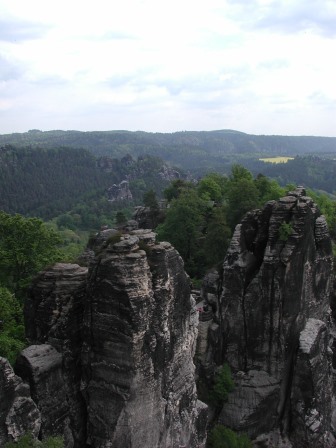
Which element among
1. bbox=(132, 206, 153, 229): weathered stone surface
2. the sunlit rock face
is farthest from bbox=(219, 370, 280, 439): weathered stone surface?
bbox=(132, 206, 153, 229): weathered stone surface

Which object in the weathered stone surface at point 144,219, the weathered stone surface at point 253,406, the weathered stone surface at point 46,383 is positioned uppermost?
the weathered stone surface at point 46,383

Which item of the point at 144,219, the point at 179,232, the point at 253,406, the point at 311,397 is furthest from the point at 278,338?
the point at 144,219

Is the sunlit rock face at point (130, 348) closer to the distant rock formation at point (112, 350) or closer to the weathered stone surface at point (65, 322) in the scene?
the distant rock formation at point (112, 350)

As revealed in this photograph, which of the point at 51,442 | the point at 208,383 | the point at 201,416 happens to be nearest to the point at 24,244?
the point at 208,383

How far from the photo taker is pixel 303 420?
91.1 ft

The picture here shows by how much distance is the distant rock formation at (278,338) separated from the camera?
28.2m

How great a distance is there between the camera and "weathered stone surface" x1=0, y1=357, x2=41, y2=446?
15367mm

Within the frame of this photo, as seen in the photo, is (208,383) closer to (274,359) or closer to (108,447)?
(274,359)

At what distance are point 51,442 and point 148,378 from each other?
4044 mm

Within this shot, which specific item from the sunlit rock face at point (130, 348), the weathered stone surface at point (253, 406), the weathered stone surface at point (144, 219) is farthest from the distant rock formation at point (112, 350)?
the weathered stone surface at point (144, 219)

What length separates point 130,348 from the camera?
1678 cm

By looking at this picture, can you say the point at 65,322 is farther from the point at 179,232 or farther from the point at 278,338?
the point at 179,232

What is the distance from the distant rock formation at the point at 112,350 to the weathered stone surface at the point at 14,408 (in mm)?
178

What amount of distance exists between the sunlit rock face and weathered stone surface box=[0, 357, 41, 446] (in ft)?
8.29
